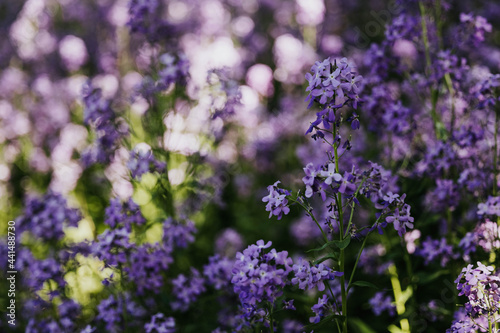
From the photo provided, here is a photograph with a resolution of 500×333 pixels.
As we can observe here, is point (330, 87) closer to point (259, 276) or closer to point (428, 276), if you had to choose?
point (259, 276)

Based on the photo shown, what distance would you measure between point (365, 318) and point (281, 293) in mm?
1971

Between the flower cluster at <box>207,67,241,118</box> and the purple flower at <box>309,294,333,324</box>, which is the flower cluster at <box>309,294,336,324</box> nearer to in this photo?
the purple flower at <box>309,294,333,324</box>

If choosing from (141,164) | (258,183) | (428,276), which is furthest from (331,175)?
(258,183)

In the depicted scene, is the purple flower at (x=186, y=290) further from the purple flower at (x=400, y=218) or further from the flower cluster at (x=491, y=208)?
the flower cluster at (x=491, y=208)

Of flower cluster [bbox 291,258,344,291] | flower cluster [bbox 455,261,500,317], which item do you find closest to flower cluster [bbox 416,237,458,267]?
flower cluster [bbox 455,261,500,317]

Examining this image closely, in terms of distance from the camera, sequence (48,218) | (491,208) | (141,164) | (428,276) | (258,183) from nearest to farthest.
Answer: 1. (491,208)
2. (428,276)
3. (141,164)
4. (48,218)
5. (258,183)

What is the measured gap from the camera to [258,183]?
6.01 m

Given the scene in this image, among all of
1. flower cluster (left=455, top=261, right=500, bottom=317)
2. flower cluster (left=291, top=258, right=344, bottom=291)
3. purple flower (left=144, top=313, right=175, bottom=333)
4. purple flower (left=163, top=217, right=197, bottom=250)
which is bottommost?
flower cluster (left=455, top=261, right=500, bottom=317)

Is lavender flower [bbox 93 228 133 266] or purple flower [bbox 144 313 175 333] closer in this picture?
purple flower [bbox 144 313 175 333]

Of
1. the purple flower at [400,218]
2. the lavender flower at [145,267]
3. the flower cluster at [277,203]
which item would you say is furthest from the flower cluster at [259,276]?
the lavender flower at [145,267]

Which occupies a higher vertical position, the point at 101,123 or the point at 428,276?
the point at 101,123

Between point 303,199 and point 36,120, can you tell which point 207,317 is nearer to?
point 303,199

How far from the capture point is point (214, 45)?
729 cm

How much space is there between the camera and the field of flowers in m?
2.42
